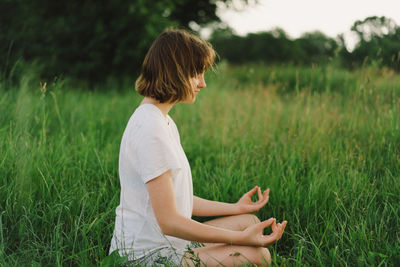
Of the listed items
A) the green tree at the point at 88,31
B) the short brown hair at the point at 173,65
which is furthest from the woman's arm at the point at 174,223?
the green tree at the point at 88,31

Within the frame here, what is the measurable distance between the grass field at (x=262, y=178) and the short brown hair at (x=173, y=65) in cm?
80

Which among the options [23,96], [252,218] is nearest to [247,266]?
[252,218]

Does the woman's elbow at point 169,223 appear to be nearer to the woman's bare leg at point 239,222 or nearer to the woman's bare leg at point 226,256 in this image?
the woman's bare leg at point 226,256

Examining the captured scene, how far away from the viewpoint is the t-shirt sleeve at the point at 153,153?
1.40 meters

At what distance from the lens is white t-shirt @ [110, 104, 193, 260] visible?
1412 mm

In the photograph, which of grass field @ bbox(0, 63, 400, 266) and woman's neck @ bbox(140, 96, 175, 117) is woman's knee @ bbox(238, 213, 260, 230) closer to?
grass field @ bbox(0, 63, 400, 266)

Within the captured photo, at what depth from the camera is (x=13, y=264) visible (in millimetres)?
1712

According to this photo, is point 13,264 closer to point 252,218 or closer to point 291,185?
point 252,218

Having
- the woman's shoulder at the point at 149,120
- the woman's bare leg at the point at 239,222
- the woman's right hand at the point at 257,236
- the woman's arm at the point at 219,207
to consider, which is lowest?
the woman's bare leg at the point at 239,222

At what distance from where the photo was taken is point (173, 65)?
5.06 feet

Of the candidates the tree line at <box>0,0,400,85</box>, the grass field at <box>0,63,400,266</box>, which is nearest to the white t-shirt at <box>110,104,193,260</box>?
the grass field at <box>0,63,400,266</box>

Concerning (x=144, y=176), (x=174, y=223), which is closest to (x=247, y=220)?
(x=174, y=223)

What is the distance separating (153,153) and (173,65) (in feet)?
1.35

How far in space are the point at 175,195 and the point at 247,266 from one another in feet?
1.52
